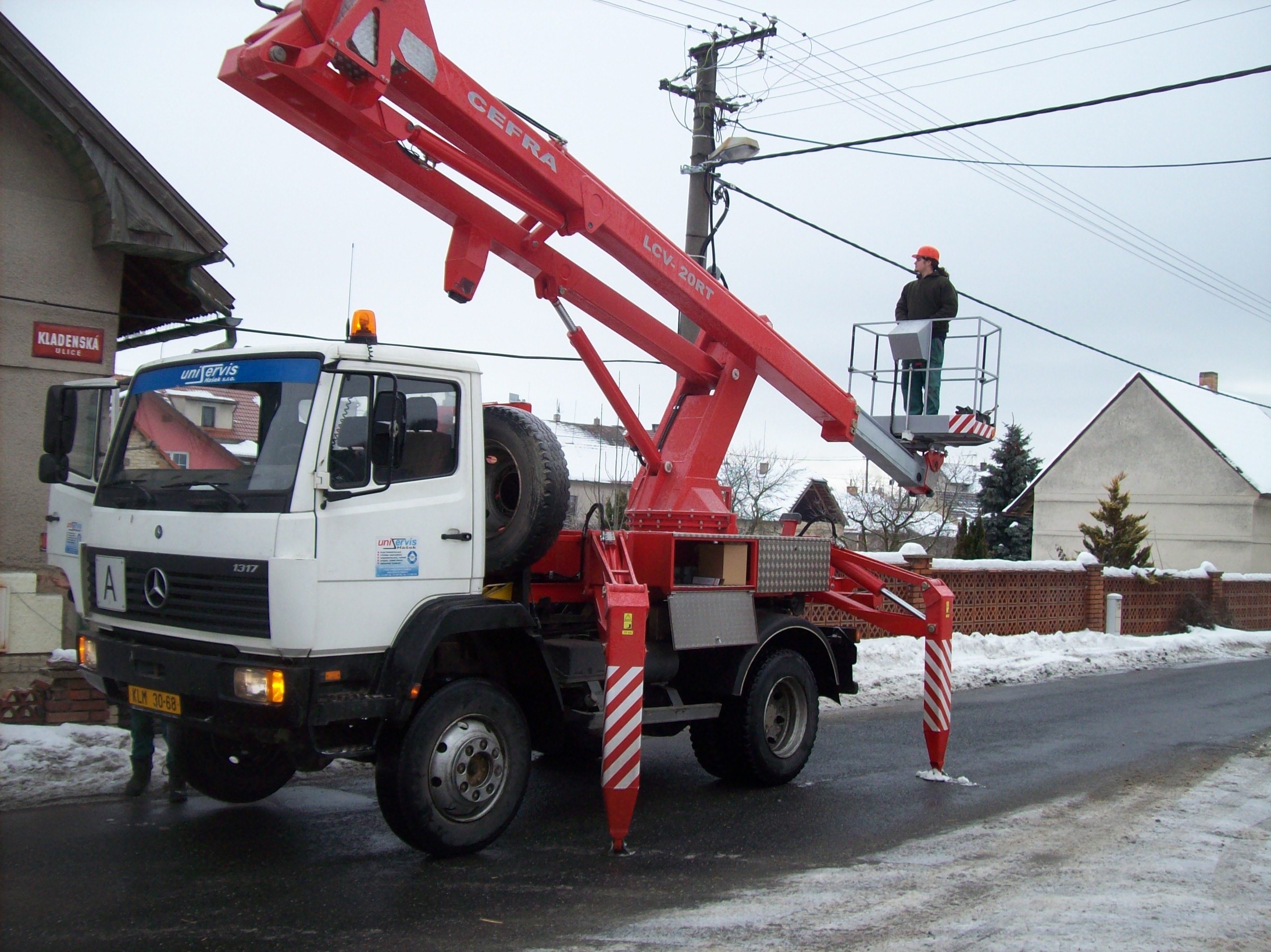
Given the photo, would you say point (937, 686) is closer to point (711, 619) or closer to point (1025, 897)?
point (711, 619)

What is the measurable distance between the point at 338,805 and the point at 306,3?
4719 millimetres

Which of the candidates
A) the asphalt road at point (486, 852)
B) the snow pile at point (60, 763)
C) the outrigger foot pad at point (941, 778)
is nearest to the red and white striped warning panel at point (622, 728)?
the asphalt road at point (486, 852)

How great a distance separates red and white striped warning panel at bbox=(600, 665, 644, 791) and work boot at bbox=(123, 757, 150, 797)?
2979 millimetres

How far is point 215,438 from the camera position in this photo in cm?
564

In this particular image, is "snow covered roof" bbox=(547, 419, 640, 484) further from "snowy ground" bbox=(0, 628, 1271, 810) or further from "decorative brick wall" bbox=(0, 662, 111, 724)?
"decorative brick wall" bbox=(0, 662, 111, 724)

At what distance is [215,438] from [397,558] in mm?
1189

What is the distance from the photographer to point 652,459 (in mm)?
8039

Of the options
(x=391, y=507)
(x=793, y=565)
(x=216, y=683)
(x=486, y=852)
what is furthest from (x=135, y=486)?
(x=793, y=565)

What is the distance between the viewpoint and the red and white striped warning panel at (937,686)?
8.23 metres

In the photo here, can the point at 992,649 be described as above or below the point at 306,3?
below

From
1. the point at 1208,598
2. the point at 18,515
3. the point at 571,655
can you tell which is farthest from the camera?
the point at 1208,598

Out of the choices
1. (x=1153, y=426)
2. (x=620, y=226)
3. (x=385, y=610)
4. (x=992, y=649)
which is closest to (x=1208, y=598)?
(x=992, y=649)

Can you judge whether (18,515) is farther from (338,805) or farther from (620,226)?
(620,226)

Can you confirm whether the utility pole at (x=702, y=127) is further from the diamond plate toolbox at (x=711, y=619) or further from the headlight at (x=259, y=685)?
the headlight at (x=259, y=685)
